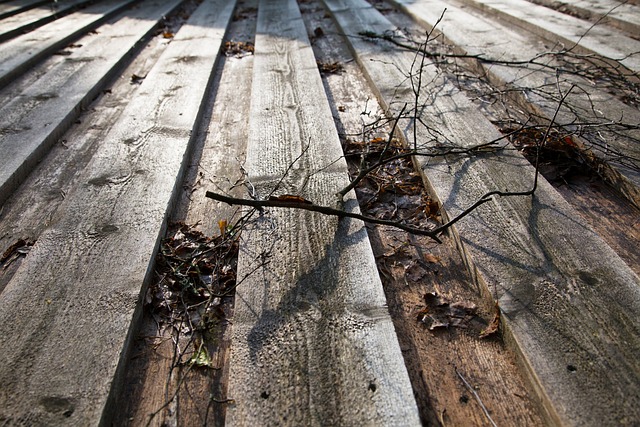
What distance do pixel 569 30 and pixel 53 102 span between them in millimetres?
3292

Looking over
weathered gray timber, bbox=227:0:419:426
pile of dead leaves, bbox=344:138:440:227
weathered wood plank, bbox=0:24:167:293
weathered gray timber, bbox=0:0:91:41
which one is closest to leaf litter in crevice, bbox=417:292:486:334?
weathered gray timber, bbox=227:0:419:426

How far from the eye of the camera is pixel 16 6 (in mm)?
4254

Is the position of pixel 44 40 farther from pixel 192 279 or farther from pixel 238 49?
pixel 192 279

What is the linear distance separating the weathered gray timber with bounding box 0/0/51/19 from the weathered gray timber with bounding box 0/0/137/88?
16.2 inches

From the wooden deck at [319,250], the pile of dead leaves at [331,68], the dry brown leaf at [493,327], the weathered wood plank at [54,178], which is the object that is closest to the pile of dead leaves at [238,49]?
the wooden deck at [319,250]

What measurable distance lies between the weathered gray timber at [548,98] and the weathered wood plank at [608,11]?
58cm

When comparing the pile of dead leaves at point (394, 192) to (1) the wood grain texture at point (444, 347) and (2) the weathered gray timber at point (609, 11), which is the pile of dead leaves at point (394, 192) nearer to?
(1) the wood grain texture at point (444, 347)

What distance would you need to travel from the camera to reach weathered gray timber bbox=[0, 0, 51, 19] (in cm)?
400

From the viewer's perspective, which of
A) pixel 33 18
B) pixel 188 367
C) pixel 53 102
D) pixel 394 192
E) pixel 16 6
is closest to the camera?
pixel 188 367

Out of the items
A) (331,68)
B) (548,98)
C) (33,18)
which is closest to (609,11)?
(548,98)

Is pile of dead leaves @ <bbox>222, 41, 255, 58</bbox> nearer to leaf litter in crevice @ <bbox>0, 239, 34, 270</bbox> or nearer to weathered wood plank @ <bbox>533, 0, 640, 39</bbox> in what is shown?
leaf litter in crevice @ <bbox>0, 239, 34, 270</bbox>

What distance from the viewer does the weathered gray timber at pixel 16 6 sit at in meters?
4.00

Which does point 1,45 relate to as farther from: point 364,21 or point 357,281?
point 357,281

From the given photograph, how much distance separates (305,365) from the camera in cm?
102
